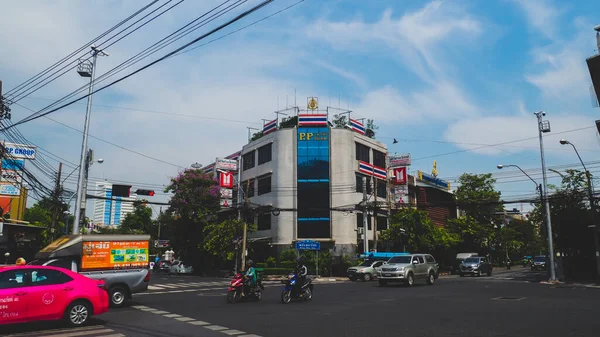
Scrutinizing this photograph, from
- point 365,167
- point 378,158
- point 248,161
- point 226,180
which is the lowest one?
point 226,180

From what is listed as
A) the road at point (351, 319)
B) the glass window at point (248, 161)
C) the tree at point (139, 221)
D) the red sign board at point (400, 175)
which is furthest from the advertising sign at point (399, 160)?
the tree at point (139, 221)

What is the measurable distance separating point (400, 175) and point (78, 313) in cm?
3737

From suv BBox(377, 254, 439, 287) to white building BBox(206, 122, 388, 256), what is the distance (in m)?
14.9

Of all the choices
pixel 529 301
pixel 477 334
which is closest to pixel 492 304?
pixel 529 301

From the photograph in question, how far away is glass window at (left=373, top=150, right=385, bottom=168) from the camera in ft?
155

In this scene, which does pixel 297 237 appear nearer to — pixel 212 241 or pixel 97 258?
pixel 212 241

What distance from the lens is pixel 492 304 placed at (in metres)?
15.4

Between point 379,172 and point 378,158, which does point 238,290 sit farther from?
point 378,158

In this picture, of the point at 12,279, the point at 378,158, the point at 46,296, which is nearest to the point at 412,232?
the point at 378,158

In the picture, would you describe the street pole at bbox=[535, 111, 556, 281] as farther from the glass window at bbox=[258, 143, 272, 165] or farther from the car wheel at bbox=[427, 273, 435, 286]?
the glass window at bbox=[258, 143, 272, 165]

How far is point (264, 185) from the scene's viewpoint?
45188mm

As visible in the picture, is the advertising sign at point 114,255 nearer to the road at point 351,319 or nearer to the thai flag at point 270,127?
the road at point 351,319

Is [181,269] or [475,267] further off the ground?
[475,267]

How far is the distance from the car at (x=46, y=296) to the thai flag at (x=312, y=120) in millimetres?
33288
